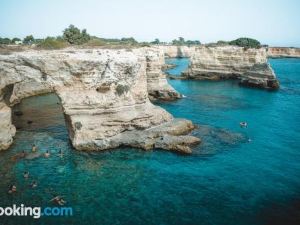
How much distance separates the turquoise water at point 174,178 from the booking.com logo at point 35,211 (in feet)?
2.11

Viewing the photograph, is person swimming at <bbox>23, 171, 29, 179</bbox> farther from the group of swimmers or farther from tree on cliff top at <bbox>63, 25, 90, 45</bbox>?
tree on cliff top at <bbox>63, 25, 90, 45</bbox>

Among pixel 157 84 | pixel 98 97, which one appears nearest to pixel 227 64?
pixel 157 84

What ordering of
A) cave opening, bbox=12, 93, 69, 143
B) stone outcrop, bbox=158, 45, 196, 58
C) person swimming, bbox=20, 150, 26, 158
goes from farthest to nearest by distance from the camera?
stone outcrop, bbox=158, 45, 196, 58
cave opening, bbox=12, 93, 69, 143
person swimming, bbox=20, 150, 26, 158

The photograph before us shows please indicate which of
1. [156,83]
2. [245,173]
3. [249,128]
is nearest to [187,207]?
[245,173]

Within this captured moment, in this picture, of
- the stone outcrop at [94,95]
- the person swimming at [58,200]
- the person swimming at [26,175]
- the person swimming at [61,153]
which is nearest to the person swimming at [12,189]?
the person swimming at [26,175]

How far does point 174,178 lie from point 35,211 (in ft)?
39.1

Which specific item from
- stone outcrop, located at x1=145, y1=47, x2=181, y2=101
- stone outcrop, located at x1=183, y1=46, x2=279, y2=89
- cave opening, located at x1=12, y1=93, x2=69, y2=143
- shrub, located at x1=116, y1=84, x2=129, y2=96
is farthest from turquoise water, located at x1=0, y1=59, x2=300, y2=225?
stone outcrop, located at x1=183, y1=46, x2=279, y2=89

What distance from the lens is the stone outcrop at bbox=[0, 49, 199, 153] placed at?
3203 cm

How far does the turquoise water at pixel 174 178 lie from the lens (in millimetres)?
22500

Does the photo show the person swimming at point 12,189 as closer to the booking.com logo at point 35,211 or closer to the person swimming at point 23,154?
the booking.com logo at point 35,211

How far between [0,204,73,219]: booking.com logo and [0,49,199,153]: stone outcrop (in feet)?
35.3

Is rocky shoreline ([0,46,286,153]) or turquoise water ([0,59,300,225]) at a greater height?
rocky shoreline ([0,46,286,153])

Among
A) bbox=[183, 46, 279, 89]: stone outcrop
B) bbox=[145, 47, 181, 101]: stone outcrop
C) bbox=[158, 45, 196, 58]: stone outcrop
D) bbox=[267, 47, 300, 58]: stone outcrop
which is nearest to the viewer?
bbox=[145, 47, 181, 101]: stone outcrop

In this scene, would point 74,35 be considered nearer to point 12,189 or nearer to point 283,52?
point 12,189
